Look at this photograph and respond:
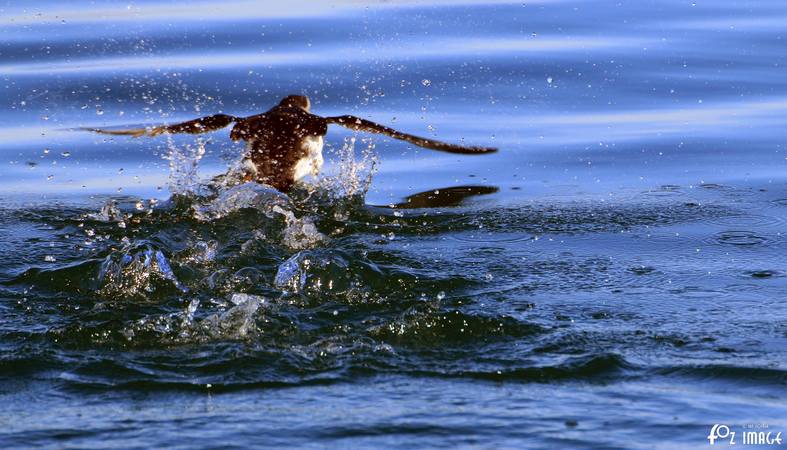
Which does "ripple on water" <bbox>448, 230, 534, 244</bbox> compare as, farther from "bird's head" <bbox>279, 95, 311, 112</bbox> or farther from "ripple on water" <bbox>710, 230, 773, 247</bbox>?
"bird's head" <bbox>279, 95, 311, 112</bbox>

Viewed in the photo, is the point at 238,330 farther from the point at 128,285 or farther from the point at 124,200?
the point at 124,200

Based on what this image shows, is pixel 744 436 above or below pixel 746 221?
below

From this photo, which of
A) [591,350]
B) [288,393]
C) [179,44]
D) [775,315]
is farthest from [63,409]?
[179,44]

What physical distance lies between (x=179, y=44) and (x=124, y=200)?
446cm

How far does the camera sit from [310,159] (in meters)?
8.28

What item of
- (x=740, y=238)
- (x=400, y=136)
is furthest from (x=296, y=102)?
(x=740, y=238)

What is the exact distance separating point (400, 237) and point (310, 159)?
1.62 m

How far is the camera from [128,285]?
18.5ft

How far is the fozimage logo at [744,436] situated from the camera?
13.6 feet

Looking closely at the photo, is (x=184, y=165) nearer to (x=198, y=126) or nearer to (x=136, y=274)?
(x=198, y=126)

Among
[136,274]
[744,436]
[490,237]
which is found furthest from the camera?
[490,237]

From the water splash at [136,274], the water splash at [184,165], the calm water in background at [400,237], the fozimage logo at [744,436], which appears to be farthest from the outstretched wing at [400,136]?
the fozimage logo at [744,436]

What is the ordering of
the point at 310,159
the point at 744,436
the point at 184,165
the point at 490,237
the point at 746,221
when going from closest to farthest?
the point at 744,436 < the point at 490,237 < the point at 746,221 < the point at 310,159 < the point at 184,165

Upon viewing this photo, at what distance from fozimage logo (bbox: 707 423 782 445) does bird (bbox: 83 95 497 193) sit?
401 cm
